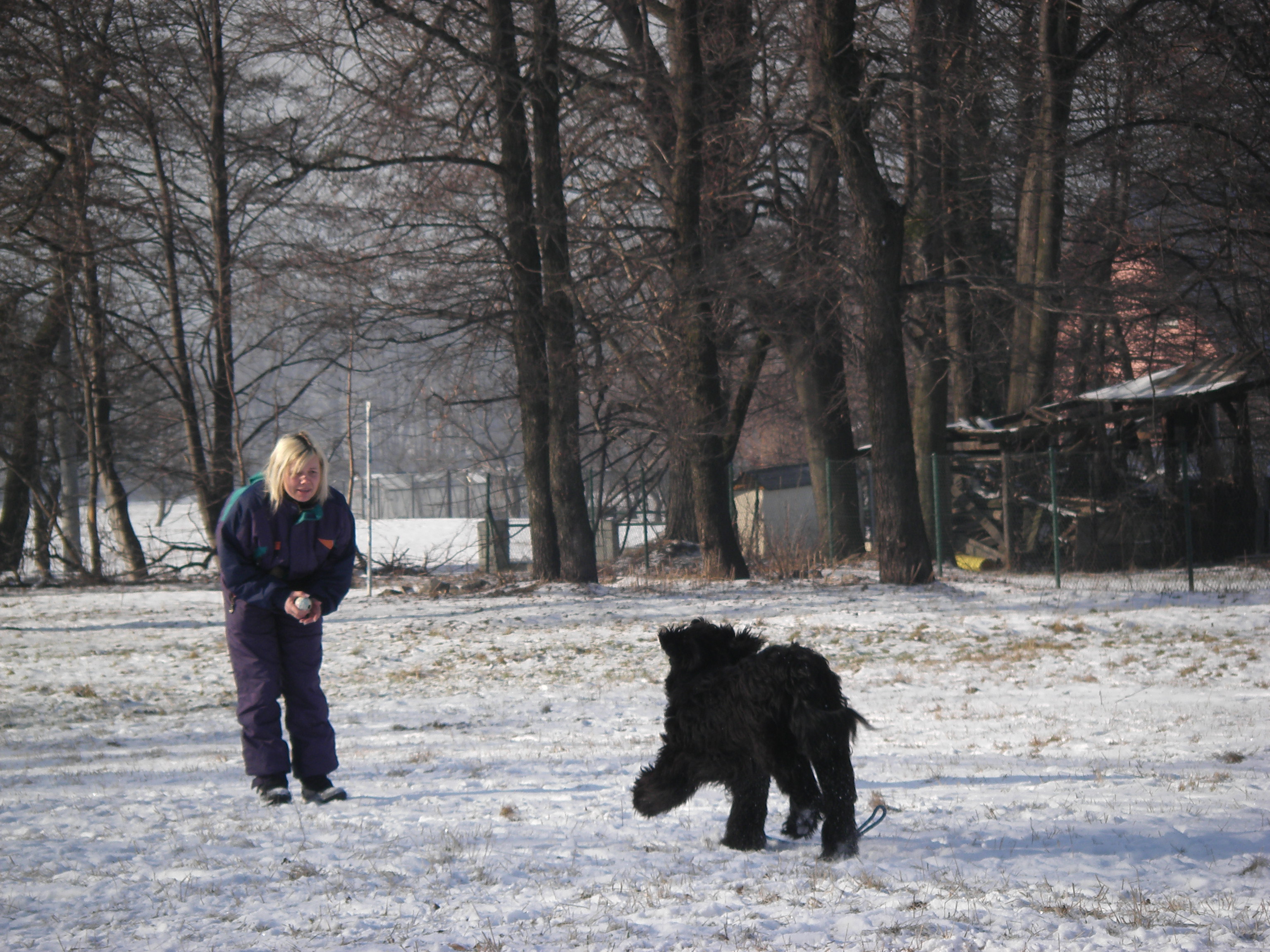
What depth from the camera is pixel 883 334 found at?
14.5 m

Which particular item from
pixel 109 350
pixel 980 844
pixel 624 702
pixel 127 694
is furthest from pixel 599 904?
pixel 109 350

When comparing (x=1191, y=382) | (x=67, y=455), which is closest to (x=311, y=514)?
(x=1191, y=382)

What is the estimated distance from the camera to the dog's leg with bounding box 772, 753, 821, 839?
13.1 feet

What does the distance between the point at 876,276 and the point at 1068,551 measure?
5.71 meters

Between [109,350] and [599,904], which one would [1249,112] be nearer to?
[599,904]

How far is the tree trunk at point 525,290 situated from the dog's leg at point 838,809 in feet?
40.3

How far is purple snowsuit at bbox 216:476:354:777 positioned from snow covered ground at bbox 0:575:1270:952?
295 millimetres

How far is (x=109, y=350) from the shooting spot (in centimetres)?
2034

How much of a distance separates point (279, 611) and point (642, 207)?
13.0 meters

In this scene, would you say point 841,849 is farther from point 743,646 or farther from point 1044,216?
point 1044,216

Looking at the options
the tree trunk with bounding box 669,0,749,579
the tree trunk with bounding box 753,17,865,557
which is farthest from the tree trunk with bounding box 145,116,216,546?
the tree trunk with bounding box 753,17,865,557

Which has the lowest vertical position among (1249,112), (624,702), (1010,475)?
(624,702)

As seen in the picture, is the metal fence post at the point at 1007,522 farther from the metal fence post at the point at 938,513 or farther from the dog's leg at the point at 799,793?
the dog's leg at the point at 799,793

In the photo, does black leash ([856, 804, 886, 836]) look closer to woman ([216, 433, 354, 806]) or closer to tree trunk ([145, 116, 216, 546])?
woman ([216, 433, 354, 806])
